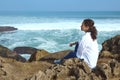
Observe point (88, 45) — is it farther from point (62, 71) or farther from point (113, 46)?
point (113, 46)

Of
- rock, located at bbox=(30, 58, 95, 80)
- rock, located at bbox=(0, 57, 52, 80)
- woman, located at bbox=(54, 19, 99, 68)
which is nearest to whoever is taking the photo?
rock, located at bbox=(30, 58, 95, 80)

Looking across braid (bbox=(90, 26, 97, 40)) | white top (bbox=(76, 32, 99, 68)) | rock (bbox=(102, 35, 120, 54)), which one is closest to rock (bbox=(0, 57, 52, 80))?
white top (bbox=(76, 32, 99, 68))

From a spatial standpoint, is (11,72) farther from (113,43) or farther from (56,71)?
(113,43)

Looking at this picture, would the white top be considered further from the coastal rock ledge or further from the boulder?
the boulder

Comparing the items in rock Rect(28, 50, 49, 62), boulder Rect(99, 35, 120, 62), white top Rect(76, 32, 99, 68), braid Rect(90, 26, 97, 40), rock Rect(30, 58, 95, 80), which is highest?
braid Rect(90, 26, 97, 40)

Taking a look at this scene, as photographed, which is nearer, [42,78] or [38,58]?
[42,78]

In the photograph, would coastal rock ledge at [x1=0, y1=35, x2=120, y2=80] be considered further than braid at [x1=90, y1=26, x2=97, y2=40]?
No

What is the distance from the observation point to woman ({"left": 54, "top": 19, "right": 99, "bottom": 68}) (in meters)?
8.98

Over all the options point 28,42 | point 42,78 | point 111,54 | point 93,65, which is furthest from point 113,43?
point 28,42

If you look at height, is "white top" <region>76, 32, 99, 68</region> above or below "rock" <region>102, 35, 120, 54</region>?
above

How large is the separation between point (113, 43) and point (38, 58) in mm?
2980

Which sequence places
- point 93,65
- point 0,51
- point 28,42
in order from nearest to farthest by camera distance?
point 93,65 < point 0,51 < point 28,42

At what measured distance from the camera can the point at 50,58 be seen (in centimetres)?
1384

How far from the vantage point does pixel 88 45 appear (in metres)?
9.05
